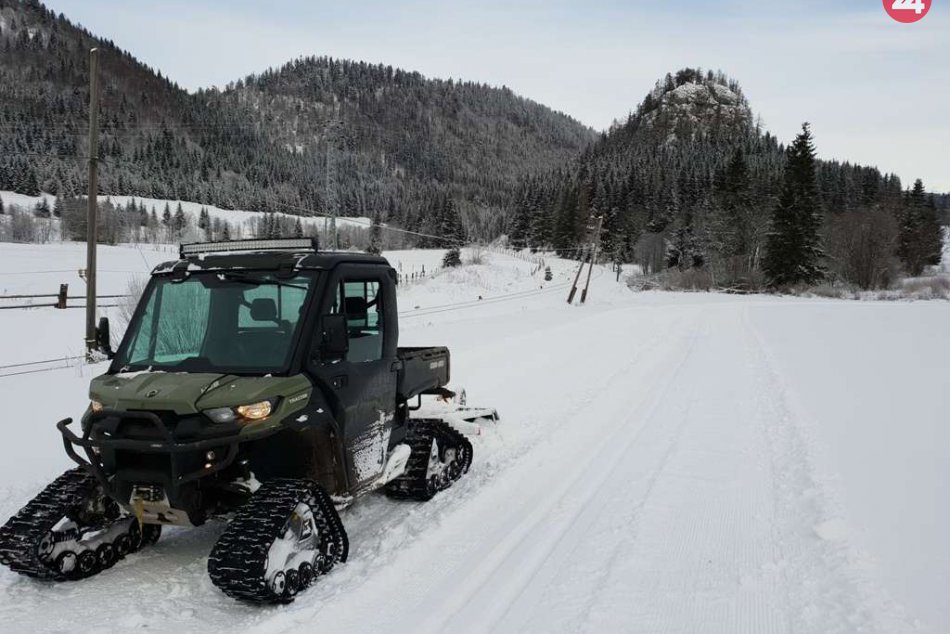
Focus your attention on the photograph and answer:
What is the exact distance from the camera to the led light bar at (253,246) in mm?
4750

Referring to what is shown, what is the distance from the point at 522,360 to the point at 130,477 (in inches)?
419

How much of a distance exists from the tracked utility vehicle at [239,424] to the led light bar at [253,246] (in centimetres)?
1

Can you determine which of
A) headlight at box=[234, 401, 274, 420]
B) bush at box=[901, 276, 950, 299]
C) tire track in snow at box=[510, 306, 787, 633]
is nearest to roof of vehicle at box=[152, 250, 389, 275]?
headlight at box=[234, 401, 274, 420]

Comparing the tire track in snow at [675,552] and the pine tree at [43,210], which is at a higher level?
the pine tree at [43,210]

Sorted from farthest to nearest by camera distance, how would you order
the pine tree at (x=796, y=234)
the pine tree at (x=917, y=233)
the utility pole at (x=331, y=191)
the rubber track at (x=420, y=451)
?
the pine tree at (x=917, y=233) → the pine tree at (x=796, y=234) → the utility pole at (x=331, y=191) → the rubber track at (x=420, y=451)

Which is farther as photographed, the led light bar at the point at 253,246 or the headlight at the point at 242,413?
the led light bar at the point at 253,246

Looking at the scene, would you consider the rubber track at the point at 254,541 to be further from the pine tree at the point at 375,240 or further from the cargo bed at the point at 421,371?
the pine tree at the point at 375,240

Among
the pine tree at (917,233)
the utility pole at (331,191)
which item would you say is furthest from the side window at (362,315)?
the pine tree at (917,233)

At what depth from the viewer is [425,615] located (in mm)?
3686

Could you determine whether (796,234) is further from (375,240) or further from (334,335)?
(375,240)

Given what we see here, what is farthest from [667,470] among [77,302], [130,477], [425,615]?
[77,302]

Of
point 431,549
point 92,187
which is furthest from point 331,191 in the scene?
point 431,549

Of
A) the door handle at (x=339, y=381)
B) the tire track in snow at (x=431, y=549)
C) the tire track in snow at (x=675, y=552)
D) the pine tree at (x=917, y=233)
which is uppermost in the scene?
the pine tree at (x=917, y=233)

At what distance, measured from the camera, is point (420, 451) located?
218 inches
